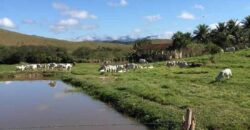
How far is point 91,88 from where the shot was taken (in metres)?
36.5

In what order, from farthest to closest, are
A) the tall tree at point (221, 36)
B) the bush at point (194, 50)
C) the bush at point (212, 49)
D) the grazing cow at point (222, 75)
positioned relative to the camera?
the tall tree at point (221, 36) → the bush at point (194, 50) → the bush at point (212, 49) → the grazing cow at point (222, 75)

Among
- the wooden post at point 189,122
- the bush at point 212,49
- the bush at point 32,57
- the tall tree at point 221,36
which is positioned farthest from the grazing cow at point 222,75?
the bush at point 32,57

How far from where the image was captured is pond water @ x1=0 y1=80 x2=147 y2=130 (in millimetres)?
21609

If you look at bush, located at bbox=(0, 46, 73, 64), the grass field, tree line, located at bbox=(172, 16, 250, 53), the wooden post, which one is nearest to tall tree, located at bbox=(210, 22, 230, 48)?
tree line, located at bbox=(172, 16, 250, 53)

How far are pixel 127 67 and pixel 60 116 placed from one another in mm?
30093

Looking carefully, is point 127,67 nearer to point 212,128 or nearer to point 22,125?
point 22,125

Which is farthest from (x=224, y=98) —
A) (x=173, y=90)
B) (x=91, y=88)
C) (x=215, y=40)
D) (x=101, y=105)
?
(x=215, y=40)

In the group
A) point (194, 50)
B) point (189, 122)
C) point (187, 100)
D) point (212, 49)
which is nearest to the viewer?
point (189, 122)

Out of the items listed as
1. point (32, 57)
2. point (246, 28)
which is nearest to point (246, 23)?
point (246, 28)

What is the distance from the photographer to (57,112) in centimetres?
2689

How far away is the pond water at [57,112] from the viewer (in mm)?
21609

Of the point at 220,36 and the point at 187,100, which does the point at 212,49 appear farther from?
the point at 187,100

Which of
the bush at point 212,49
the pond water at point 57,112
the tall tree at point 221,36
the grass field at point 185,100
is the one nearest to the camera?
the grass field at point 185,100

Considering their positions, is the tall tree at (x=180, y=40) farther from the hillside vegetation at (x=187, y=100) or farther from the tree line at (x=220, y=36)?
the hillside vegetation at (x=187, y=100)
